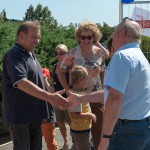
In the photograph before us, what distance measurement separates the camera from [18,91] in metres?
4.24

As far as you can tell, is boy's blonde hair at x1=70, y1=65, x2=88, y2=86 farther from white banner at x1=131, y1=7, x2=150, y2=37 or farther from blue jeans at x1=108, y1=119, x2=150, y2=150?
white banner at x1=131, y1=7, x2=150, y2=37

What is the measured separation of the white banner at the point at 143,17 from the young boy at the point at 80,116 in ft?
11.8

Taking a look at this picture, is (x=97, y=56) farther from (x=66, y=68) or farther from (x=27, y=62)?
(x=27, y=62)

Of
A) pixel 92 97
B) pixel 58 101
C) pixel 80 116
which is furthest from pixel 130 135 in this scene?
pixel 80 116

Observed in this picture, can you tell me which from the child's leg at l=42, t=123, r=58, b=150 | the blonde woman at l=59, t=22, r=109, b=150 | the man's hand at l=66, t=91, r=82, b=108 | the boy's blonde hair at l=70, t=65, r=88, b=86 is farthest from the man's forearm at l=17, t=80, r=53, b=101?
the child's leg at l=42, t=123, r=58, b=150

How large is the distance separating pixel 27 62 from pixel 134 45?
1369mm

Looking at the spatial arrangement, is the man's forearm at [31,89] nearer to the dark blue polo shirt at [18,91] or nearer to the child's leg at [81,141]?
the dark blue polo shirt at [18,91]

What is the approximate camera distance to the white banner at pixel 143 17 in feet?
26.0

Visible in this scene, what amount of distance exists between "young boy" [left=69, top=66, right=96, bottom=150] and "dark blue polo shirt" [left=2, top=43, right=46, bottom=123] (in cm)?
44

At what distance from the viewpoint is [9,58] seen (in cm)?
417

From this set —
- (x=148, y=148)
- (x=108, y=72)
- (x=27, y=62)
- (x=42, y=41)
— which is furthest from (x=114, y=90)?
(x=42, y=41)

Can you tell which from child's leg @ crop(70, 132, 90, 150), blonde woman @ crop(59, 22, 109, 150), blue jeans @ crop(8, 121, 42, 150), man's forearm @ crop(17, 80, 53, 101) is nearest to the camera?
man's forearm @ crop(17, 80, 53, 101)

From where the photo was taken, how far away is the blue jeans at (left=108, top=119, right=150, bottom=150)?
3.23 m

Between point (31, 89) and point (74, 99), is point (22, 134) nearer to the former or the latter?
point (31, 89)
